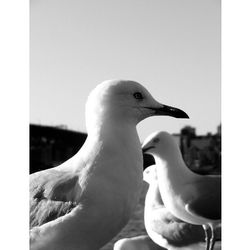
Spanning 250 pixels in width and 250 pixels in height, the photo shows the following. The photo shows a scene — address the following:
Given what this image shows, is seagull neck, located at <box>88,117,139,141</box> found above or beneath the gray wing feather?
above

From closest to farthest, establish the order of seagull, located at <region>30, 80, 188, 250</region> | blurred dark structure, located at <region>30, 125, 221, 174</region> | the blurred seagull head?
seagull, located at <region>30, 80, 188, 250</region> → blurred dark structure, located at <region>30, 125, 221, 174</region> → the blurred seagull head

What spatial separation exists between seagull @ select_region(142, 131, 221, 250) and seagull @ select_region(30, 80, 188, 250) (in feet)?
0.75

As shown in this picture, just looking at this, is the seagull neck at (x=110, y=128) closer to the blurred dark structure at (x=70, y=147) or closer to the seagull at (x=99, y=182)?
the seagull at (x=99, y=182)

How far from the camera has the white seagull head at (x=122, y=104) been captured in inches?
31.6

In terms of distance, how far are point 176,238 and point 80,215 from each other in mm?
461

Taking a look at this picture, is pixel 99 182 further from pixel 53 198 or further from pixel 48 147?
pixel 48 147

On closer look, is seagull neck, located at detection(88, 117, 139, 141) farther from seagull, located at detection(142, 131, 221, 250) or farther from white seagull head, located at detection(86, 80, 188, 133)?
seagull, located at detection(142, 131, 221, 250)

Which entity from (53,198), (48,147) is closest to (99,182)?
(53,198)

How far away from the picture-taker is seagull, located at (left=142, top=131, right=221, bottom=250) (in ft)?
3.41

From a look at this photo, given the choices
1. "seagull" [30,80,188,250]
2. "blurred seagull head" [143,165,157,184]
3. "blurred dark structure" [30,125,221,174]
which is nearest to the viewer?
"seagull" [30,80,188,250]

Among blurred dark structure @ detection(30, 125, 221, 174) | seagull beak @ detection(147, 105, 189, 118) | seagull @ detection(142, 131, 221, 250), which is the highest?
seagull beak @ detection(147, 105, 189, 118)

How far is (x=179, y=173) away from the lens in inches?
42.6

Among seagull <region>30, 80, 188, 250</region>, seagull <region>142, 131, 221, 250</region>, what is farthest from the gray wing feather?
seagull <region>142, 131, 221, 250</region>
